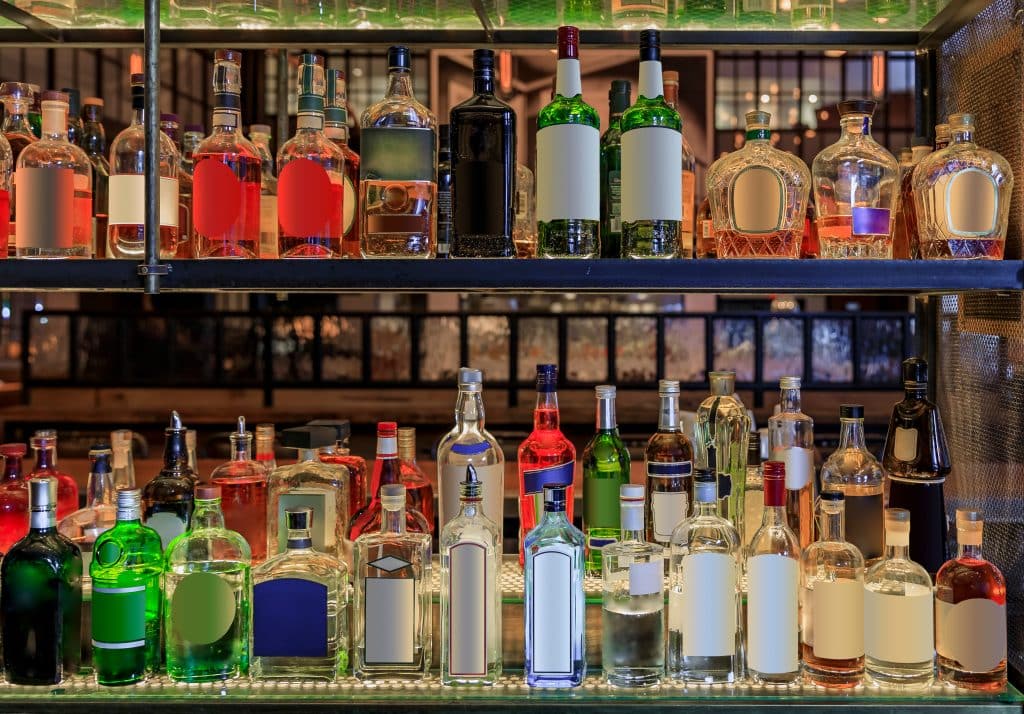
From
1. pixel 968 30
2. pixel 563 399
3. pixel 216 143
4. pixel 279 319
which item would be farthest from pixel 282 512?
pixel 279 319

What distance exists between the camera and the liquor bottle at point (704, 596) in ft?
4.01

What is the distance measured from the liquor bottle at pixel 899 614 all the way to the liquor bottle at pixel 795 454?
0.15m

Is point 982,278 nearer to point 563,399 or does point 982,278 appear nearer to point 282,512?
point 282,512

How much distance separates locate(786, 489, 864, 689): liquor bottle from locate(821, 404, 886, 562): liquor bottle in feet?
0.30

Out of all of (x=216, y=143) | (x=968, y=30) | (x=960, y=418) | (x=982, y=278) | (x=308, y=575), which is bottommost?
(x=308, y=575)

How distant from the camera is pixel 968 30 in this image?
4.76 ft

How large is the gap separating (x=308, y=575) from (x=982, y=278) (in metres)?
0.94

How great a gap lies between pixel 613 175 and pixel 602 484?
1.45 feet

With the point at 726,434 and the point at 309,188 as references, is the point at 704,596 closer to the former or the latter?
the point at 726,434

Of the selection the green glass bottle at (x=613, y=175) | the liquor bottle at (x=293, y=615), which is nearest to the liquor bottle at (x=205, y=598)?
the liquor bottle at (x=293, y=615)

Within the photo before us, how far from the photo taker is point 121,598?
1.22 meters

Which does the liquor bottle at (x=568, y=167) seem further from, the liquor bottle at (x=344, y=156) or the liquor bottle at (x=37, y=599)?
the liquor bottle at (x=37, y=599)

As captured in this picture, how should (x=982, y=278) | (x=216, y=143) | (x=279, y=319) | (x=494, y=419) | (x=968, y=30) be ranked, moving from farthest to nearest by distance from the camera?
1. (x=279, y=319)
2. (x=494, y=419)
3. (x=968, y=30)
4. (x=216, y=143)
5. (x=982, y=278)

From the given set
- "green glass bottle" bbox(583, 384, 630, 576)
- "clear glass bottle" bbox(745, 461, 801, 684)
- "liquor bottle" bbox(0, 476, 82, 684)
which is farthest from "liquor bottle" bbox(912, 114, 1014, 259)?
"liquor bottle" bbox(0, 476, 82, 684)
